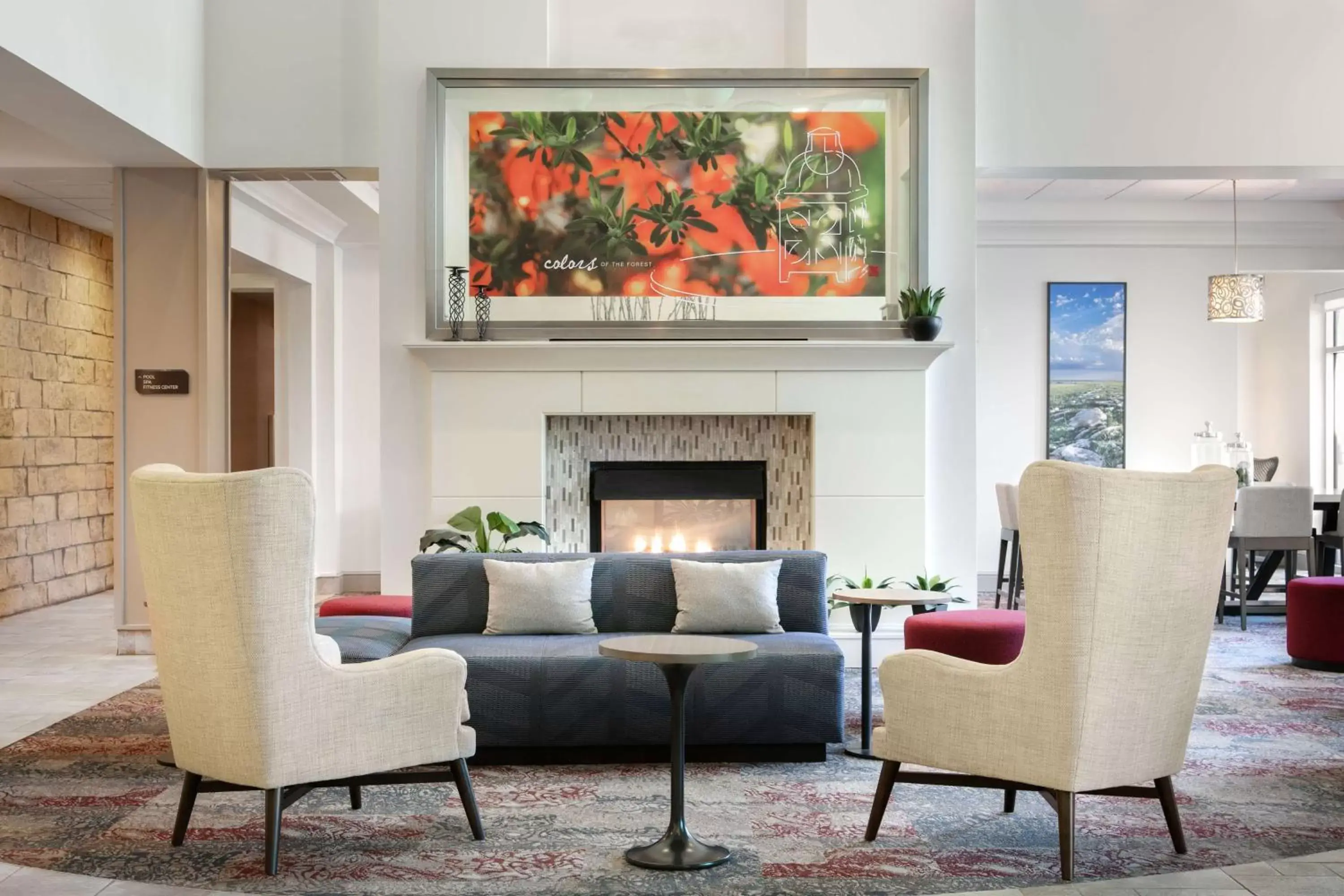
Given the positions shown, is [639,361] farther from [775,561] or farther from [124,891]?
[124,891]

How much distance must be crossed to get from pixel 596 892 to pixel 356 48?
5.66 meters

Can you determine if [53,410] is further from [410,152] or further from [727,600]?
[727,600]

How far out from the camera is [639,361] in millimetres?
6992

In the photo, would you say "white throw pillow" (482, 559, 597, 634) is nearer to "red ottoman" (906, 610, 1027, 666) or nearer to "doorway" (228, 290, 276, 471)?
"red ottoman" (906, 610, 1027, 666)

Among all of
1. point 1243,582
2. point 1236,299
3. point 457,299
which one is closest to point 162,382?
point 457,299

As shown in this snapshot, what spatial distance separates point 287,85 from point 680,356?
2852mm

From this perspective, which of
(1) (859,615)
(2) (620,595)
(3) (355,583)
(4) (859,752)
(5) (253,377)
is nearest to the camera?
(4) (859,752)

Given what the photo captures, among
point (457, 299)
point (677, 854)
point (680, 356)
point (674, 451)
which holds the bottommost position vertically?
point (677, 854)

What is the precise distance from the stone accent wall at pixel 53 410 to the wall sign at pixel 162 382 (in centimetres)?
219

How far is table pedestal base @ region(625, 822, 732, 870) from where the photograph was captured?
11.3ft

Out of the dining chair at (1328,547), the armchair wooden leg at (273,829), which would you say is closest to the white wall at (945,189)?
the dining chair at (1328,547)

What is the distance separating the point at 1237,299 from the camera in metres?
9.80

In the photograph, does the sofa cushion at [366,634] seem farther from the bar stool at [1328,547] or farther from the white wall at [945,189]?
the bar stool at [1328,547]

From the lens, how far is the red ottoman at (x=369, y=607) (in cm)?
584
